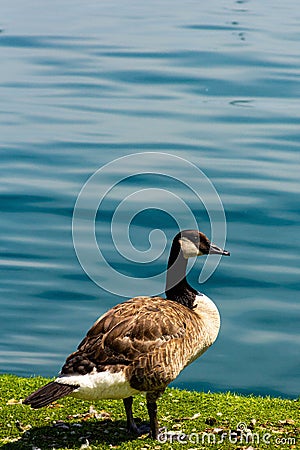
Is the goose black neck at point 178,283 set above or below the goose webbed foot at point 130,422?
above

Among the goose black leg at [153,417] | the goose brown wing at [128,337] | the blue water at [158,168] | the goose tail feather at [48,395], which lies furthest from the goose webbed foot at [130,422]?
the blue water at [158,168]

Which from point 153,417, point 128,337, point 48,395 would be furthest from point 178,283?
point 48,395

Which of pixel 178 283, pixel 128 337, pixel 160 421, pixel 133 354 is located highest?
pixel 178 283

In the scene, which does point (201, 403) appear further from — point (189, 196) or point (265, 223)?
point (189, 196)

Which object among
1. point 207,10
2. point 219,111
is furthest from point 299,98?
point 207,10

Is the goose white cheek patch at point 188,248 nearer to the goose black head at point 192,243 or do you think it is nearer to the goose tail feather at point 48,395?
the goose black head at point 192,243

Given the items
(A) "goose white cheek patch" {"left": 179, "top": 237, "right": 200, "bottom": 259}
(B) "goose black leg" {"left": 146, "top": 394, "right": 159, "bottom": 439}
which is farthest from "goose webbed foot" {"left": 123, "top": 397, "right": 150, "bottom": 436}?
(A) "goose white cheek patch" {"left": 179, "top": 237, "right": 200, "bottom": 259}

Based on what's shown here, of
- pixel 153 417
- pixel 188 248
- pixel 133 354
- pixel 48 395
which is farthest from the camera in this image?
pixel 188 248

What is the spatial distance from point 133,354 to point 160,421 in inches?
53.4

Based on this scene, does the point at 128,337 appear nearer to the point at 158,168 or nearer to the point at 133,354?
the point at 133,354

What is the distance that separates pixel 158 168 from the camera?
2641 cm

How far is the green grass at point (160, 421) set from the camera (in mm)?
10336

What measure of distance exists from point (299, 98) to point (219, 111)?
10.3 feet

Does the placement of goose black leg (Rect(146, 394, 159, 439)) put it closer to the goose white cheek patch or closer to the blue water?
the goose white cheek patch
